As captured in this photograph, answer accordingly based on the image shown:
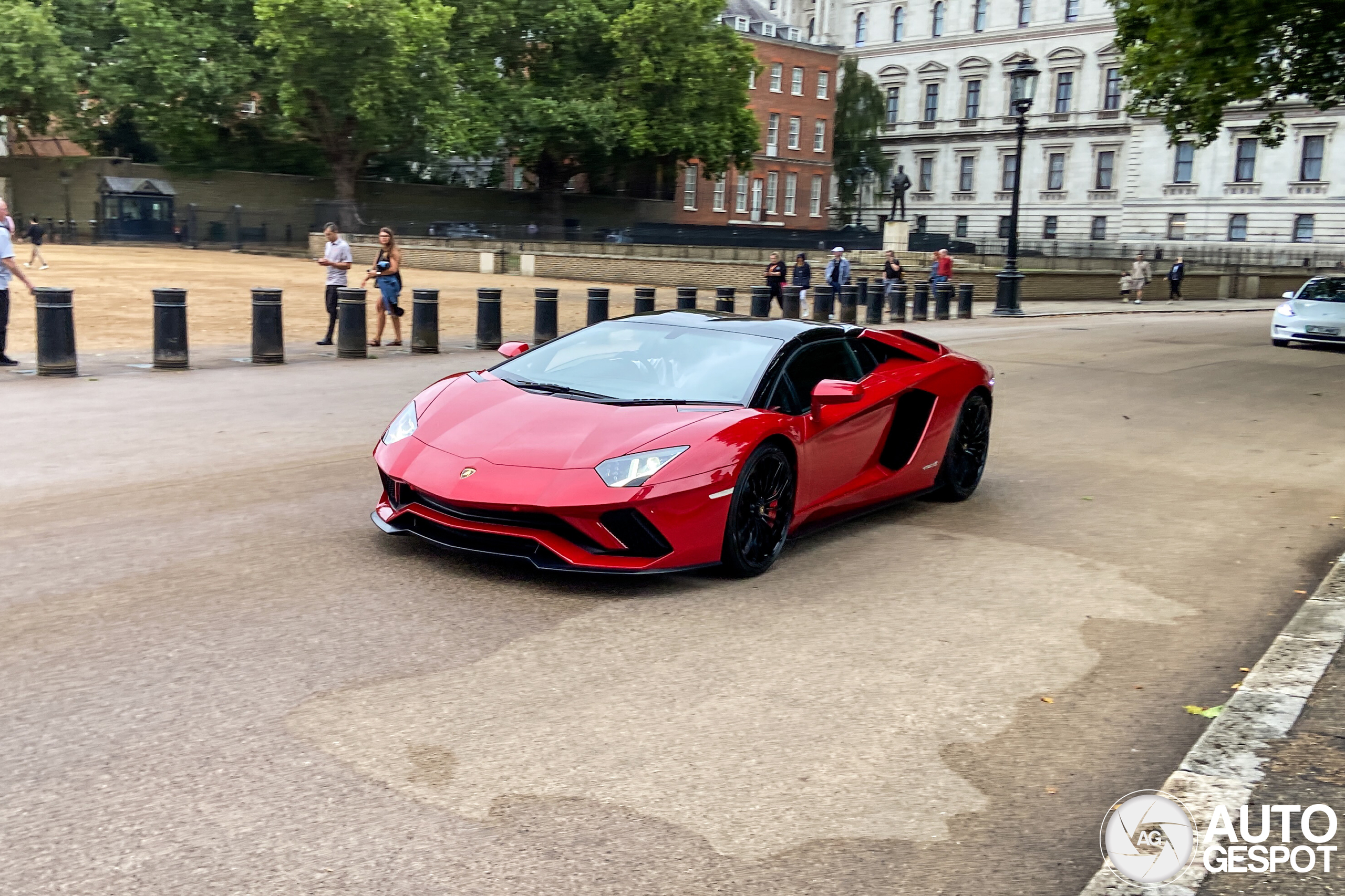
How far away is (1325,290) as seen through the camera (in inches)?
1005

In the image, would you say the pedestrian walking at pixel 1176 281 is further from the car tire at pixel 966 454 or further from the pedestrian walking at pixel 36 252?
the car tire at pixel 966 454

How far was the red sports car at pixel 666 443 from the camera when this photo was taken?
5887 mm

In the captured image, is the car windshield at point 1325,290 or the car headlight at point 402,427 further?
the car windshield at point 1325,290

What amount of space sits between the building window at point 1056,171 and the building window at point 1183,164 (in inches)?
358

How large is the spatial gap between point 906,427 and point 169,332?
1027 cm

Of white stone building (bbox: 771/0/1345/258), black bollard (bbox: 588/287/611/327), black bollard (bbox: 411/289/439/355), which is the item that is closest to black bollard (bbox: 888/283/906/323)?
black bollard (bbox: 588/287/611/327)

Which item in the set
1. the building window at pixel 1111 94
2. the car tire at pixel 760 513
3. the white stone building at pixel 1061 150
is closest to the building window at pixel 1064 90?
the white stone building at pixel 1061 150

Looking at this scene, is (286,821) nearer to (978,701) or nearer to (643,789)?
(643,789)

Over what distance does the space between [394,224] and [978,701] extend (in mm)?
56436

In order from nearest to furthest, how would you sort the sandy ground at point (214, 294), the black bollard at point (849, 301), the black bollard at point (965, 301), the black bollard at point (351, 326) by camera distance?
the black bollard at point (351, 326)
the sandy ground at point (214, 294)
the black bollard at point (849, 301)
the black bollard at point (965, 301)

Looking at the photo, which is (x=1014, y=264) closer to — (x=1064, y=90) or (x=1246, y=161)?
(x=1246, y=161)

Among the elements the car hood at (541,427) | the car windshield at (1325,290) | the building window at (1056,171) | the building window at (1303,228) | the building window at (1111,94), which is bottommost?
the car hood at (541,427)

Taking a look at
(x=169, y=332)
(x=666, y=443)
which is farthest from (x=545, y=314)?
(x=666, y=443)

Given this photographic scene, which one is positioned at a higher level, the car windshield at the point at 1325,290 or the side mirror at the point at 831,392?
the car windshield at the point at 1325,290
